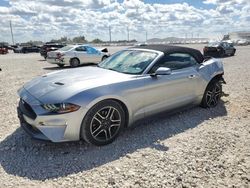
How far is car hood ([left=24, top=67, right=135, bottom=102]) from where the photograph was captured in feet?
12.6

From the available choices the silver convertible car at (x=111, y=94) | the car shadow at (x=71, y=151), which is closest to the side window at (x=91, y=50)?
the silver convertible car at (x=111, y=94)

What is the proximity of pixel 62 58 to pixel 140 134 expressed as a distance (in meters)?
11.4

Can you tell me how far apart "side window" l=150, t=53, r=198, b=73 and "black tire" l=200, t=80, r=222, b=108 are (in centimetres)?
72

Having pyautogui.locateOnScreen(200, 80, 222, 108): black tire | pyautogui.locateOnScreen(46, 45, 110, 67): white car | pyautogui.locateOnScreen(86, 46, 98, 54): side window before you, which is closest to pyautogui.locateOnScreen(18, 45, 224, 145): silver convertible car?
pyautogui.locateOnScreen(200, 80, 222, 108): black tire

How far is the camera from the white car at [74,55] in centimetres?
1497

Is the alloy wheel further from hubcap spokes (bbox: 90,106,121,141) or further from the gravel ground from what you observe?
hubcap spokes (bbox: 90,106,121,141)

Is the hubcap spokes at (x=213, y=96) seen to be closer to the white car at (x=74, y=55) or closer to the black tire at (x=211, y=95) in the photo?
the black tire at (x=211, y=95)

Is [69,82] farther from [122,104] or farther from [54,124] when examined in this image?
[122,104]

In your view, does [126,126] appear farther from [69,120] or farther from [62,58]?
[62,58]

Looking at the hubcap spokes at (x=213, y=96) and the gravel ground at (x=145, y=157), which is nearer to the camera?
the gravel ground at (x=145, y=157)

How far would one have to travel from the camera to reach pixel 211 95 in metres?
5.96

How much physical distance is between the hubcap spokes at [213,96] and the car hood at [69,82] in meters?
2.39

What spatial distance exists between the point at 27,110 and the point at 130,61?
82.3 inches

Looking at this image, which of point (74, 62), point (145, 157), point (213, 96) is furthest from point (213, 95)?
Result: point (74, 62)
